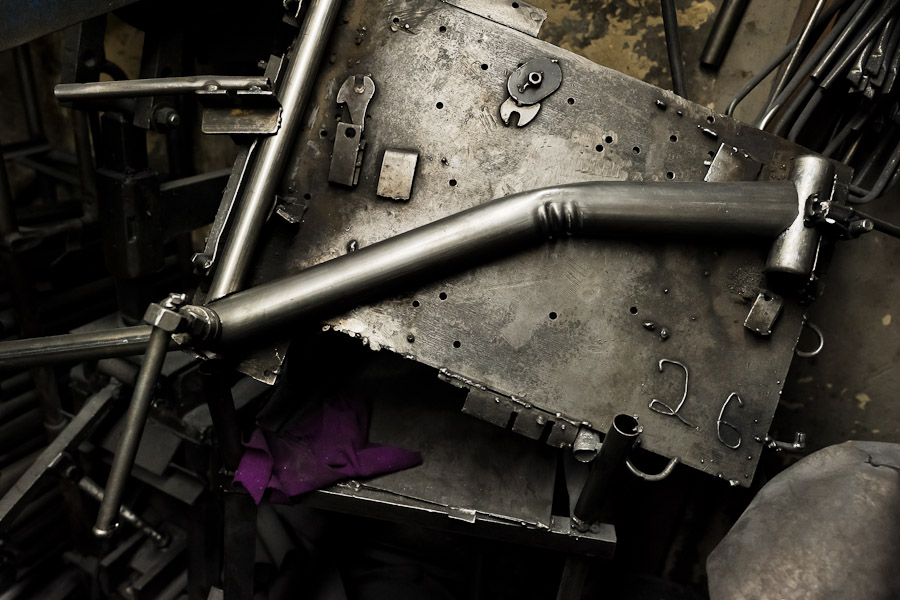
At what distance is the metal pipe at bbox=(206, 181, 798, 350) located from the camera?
45.2 inches

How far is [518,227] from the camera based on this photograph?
118 cm

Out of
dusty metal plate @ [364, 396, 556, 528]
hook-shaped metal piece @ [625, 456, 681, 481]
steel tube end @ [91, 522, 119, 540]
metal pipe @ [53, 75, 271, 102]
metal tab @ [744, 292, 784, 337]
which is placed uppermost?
metal pipe @ [53, 75, 271, 102]

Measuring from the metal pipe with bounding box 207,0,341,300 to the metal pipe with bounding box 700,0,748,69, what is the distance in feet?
3.35

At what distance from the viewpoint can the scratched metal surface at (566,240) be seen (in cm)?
124

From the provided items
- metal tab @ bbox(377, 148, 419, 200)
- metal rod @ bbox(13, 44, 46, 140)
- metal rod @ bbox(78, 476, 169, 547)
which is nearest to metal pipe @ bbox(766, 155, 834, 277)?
metal tab @ bbox(377, 148, 419, 200)

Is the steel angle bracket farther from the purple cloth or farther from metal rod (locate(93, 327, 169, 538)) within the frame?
metal rod (locate(93, 327, 169, 538))

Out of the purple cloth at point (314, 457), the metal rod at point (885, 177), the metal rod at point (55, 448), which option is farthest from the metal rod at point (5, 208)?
the metal rod at point (885, 177)

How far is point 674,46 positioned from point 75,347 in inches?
60.6

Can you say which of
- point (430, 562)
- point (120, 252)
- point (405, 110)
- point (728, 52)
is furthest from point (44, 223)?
point (728, 52)

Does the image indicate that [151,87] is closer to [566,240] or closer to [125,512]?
[566,240]

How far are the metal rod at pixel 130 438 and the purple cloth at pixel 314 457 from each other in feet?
1.11

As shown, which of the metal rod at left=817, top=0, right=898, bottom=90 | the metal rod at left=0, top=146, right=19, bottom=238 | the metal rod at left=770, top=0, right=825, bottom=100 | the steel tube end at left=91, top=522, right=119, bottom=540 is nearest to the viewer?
the steel tube end at left=91, top=522, right=119, bottom=540

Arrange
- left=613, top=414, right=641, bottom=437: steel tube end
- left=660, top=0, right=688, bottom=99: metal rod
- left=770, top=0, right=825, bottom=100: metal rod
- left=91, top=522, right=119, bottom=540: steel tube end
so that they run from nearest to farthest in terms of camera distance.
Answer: left=91, top=522, right=119, bottom=540: steel tube end < left=613, top=414, right=641, bottom=437: steel tube end < left=770, top=0, right=825, bottom=100: metal rod < left=660, top=0, right=688, bottom=99: metal rod

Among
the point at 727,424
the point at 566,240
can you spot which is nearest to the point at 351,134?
the point at 566,240
